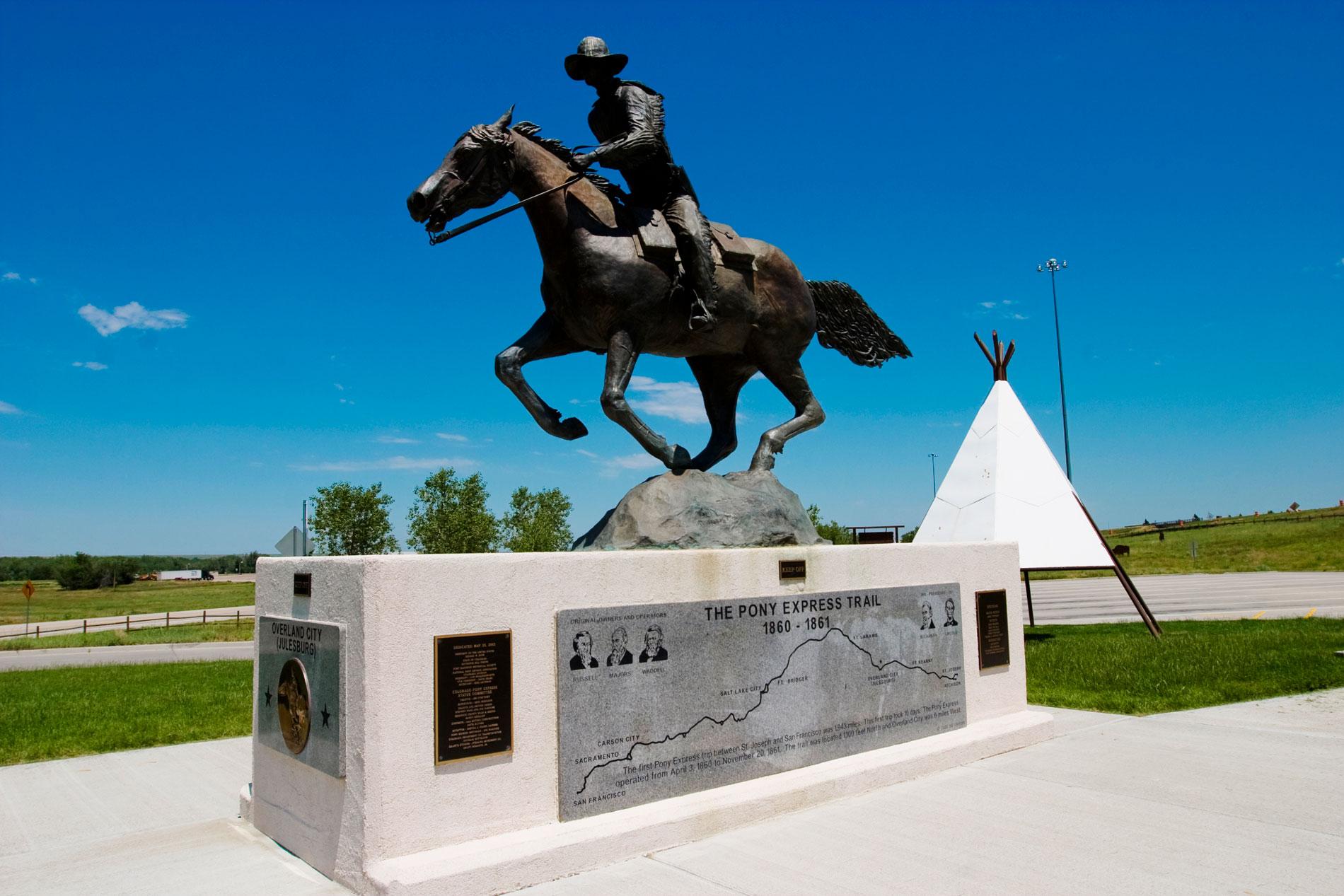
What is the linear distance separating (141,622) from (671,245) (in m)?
32.6

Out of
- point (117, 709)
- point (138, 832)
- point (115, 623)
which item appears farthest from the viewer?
point (115, 623)

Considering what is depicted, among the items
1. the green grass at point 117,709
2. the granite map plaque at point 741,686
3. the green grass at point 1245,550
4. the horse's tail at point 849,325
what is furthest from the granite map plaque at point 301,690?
the green grass at point 1245,550

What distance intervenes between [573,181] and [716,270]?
47.2 inches

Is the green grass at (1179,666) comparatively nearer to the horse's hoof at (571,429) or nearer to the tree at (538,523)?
the horse's hoof at (571,429)

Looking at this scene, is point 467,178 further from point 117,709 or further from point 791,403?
point 117,709

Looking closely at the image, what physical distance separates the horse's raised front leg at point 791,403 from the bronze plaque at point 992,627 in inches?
76.3

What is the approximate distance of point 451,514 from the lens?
133 feet

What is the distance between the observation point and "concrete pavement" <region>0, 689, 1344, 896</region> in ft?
13.4

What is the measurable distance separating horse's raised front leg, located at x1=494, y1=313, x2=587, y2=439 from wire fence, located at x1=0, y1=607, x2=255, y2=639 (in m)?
24.8

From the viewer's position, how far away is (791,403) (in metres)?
7.38

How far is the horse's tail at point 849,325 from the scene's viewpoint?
7.84m

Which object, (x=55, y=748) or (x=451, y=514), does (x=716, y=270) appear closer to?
(x=55, y=748)

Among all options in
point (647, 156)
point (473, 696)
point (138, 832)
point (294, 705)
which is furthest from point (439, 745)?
point (647, 156)

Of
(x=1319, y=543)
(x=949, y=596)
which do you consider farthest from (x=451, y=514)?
(x=1319, y=543)
